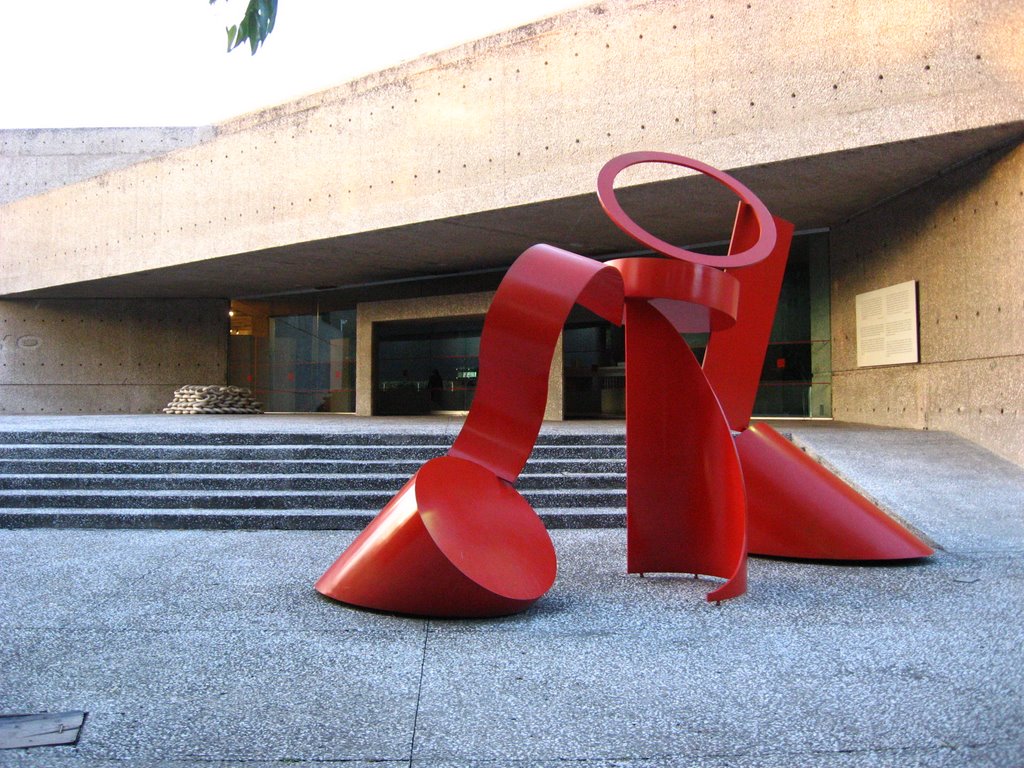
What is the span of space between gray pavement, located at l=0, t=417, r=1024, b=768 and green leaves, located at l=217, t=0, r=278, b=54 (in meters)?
2.20

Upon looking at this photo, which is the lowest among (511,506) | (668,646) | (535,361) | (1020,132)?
(668,646)

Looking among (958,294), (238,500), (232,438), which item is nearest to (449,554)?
(238,500)

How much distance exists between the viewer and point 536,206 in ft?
37.6

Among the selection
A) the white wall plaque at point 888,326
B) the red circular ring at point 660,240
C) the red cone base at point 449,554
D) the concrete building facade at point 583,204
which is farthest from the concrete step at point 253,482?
the white wall plaque at point 888,326

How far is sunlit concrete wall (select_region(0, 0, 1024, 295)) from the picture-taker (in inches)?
356

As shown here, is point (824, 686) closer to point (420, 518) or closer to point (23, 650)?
point (420, 518)

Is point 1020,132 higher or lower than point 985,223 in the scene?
higher

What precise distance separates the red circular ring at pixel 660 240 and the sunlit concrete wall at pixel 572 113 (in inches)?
184

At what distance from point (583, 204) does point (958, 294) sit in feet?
16.1

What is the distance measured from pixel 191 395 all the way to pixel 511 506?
49.2 feet

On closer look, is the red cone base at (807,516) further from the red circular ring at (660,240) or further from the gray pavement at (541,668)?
the red circular ring at (660,240)

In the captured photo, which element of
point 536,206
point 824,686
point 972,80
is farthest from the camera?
point 536,206

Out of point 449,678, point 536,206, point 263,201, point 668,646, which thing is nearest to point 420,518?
point 449,678

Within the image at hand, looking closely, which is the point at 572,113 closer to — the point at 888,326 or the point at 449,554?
the point at 888,326
